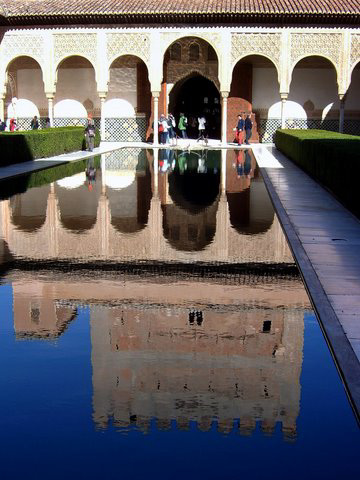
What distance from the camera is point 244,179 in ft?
49.8

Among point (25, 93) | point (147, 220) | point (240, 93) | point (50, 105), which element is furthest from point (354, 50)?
point (147, 220)

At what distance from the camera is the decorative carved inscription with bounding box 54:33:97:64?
29188 millimetres

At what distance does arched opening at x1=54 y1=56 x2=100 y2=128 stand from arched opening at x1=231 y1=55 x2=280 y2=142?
5918 millimetres

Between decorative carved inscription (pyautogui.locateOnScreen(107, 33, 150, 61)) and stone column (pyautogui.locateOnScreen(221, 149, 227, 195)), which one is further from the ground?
decorative carved inscription (pyautogui.locateOnScreen(107, 33, 150, 61))

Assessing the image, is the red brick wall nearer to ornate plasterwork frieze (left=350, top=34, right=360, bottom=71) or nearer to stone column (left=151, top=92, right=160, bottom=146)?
stone column (left=151, top=92, right=160, bottom=146)

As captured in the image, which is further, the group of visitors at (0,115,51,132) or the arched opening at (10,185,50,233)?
the group of visitors at (0,115,51,132)

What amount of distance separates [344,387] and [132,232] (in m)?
5.05

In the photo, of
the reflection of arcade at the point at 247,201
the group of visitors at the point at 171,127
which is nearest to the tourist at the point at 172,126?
the group of visitors at the point at 171,127

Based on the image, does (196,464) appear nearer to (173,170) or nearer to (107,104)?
(173,170)

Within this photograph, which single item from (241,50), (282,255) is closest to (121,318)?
(282,255)

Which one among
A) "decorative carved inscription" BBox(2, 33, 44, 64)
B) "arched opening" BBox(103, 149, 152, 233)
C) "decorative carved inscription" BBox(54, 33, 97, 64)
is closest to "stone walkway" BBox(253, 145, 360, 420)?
"arched opening" BBox(103, 149, 152, 233)

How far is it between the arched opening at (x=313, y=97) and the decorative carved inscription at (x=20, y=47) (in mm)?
10500

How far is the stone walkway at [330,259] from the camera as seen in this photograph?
4082 millimetres

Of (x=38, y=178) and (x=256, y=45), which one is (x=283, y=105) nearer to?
(x=256, y=45)
